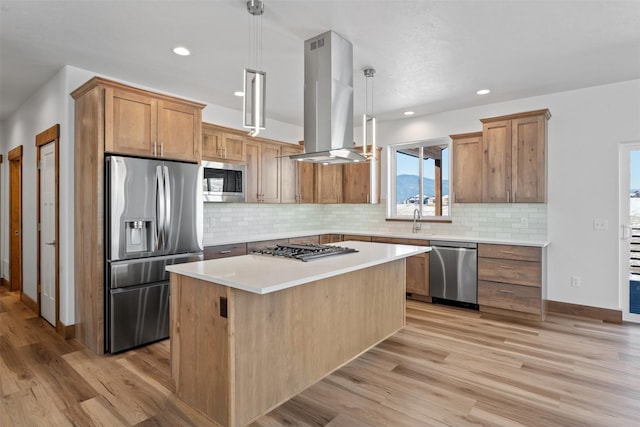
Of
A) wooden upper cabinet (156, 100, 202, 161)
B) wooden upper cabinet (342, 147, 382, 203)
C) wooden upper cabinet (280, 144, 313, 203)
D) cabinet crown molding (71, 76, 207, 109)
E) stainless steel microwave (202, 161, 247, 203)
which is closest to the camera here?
cabinet crown molding (71, 76, 207, 109)

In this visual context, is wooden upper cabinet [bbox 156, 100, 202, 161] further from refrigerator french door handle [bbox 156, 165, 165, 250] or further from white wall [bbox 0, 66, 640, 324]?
white wall [bbox 0, 66, 640, 324]

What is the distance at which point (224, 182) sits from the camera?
4590 millimetres

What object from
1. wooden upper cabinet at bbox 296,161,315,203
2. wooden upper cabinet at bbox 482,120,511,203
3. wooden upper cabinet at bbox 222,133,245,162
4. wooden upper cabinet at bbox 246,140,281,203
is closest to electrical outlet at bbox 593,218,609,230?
wooden upper cabinet at bbox 482,120,511,203

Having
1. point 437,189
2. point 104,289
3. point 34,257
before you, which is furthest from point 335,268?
point 34,257

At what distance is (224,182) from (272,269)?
260 centimetres

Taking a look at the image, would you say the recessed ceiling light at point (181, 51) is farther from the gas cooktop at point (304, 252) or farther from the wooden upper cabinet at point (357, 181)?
the wooden upper cabinet at point (357, 181)

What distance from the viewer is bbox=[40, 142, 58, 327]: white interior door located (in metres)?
3.76

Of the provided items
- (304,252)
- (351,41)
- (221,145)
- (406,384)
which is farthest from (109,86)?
(406,384)

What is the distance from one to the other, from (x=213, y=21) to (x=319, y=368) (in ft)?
8.92

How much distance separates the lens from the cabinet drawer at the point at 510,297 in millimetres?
4066

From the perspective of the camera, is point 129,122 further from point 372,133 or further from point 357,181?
point 357,181

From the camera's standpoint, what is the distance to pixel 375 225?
5.95 m

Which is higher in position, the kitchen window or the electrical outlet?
the kitchen window

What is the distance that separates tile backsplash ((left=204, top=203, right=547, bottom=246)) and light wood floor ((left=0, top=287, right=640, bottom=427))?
1.44 metres
